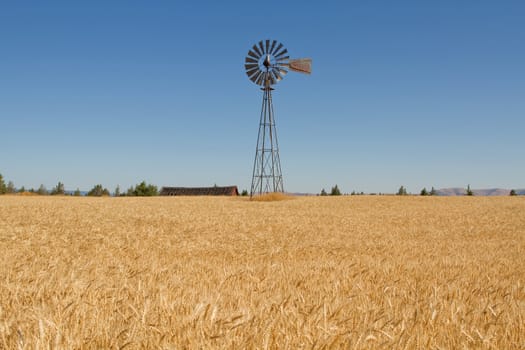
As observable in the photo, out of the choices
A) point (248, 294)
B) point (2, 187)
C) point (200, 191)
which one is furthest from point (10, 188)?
point (248, 294)

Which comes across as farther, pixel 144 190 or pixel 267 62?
pixel 144 190

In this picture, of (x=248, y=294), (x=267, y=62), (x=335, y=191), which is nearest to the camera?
(x=248, y=294)

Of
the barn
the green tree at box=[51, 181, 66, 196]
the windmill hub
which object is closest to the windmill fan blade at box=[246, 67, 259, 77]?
the windmill hub

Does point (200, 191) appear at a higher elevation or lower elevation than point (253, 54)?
lower

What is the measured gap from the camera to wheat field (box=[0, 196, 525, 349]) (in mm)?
1660

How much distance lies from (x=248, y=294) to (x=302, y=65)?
3674 centimetres

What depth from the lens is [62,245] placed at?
695cm

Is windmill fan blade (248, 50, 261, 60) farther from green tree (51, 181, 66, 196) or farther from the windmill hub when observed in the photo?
green tree (51, 181, 66, 196)

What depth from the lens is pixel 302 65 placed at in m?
37.8

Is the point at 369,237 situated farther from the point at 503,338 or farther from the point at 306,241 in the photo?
the point at 503,338

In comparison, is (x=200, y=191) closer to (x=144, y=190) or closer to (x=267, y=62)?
(x=144, y=190)

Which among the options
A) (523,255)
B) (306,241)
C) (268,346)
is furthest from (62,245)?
(523,255)

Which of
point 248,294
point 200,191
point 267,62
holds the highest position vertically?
point 267,62

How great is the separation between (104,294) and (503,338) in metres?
2.45
